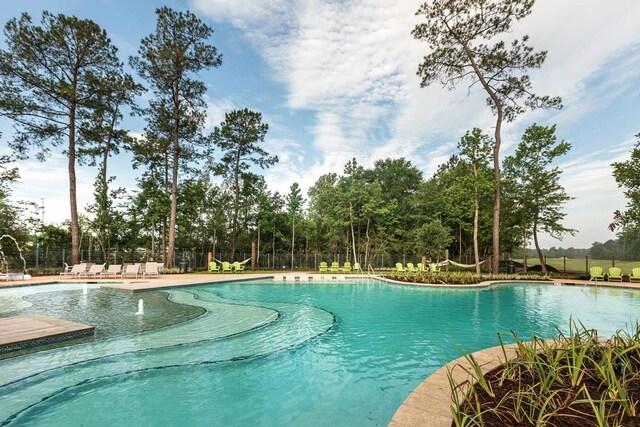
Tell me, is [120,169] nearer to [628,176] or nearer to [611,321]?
[611,321]

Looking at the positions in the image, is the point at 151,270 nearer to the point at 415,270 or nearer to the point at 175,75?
the point at 175,75

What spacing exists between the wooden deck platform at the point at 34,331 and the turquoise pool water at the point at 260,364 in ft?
1.02

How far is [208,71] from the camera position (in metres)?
20.4

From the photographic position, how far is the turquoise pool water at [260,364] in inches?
126

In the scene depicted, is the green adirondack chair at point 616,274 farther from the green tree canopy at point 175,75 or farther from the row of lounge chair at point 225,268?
the green tree canopy at point 175,75

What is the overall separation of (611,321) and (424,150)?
25.0 metres

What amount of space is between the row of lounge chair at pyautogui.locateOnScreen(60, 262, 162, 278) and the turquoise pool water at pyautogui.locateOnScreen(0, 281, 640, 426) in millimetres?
6612

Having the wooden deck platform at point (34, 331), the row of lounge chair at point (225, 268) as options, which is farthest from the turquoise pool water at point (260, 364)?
the row of lounge chair at point (225, 268)

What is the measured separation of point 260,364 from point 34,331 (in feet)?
13.2

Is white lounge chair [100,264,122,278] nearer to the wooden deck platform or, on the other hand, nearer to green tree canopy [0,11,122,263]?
green tree canopy [0,11,122,263]

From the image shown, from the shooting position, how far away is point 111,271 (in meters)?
15.3

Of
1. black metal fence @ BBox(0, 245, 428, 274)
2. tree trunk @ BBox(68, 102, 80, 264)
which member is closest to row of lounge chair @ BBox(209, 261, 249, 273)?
black metal fence @ BBox(0, 245, 428, 274)

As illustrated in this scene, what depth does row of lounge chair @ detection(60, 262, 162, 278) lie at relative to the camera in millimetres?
14984

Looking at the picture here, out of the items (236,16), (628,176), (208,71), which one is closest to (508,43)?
(628,176)
